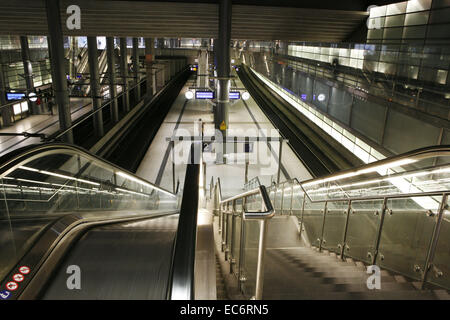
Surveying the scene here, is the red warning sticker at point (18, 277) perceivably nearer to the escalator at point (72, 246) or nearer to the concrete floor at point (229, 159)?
the escalator at point (72, 246)

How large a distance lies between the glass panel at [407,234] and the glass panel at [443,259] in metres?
0.10

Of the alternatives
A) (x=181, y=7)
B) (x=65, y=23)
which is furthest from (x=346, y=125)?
(x=65, y=23)

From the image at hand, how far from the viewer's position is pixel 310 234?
5.94 m

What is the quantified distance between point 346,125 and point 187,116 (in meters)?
9.90

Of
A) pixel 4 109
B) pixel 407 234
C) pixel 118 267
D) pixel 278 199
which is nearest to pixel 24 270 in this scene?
pixel 118 267

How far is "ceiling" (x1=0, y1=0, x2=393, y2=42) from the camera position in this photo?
35.4 feet

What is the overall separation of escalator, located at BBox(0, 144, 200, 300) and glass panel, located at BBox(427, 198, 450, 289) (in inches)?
78.9

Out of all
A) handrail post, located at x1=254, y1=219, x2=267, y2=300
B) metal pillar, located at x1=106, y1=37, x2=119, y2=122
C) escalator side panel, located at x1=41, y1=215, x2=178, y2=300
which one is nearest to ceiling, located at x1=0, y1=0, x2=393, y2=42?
metal pillar, located at x1=106, y1=37, x2=119, y2=122

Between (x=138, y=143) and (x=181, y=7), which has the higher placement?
(x=181, y=7)

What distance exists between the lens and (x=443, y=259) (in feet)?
9.07

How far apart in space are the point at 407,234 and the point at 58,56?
33.5 feet

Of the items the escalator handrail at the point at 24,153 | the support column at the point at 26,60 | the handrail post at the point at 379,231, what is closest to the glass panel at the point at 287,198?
the handrail post at the point at 379,231

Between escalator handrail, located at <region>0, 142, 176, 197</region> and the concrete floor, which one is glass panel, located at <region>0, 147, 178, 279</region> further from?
the concrete floor
